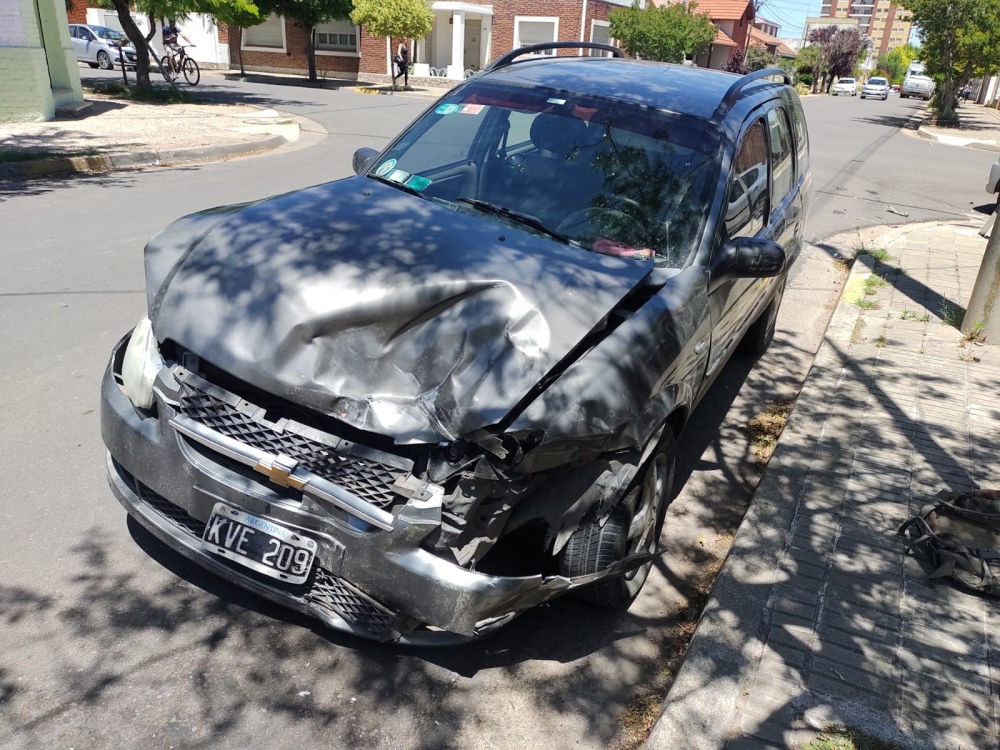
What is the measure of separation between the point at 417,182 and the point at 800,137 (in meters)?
3.42

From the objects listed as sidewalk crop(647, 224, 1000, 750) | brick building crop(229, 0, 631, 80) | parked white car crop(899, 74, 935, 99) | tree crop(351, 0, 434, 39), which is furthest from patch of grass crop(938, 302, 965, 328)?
parked white car crop(899, 74, 935, 99)

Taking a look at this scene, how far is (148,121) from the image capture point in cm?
1527

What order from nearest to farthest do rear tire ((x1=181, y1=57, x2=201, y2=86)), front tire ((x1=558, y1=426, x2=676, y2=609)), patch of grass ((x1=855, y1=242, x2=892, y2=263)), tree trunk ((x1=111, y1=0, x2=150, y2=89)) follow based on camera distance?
front tire ((x1=558, y1=426, x2=676, y2=609)) < patch of grass ((x1=855, y1=242, x2=892, y2=263)) < tree trunk ((x1=111, y1=0, x2=150, y2=89)) < rear tire ((x1=181, y1=57, x2=201, y2=86))

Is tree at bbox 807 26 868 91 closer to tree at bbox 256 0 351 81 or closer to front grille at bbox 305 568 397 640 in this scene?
tree at bbox 256 0 351 81

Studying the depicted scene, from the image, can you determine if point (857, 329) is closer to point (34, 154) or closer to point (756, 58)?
point (34, 154)

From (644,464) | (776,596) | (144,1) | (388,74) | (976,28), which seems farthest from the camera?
(388,74)

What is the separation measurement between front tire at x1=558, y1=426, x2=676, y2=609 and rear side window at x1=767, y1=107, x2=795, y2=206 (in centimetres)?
238

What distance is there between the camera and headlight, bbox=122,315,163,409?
9.51ft

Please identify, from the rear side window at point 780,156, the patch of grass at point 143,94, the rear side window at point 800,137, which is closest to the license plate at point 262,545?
the rear side window at point 780,156

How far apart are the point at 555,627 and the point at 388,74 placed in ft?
125

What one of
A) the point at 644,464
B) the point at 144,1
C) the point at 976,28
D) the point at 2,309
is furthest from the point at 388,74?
the point at 644,464

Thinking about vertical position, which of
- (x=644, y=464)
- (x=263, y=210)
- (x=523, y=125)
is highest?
(x=523, y=125)

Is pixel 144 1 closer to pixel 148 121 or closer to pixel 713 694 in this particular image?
pixel 148 121

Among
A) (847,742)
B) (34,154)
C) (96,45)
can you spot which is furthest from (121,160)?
(96,45)
